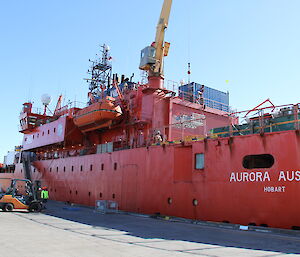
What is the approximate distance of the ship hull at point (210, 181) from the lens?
37.2 ft

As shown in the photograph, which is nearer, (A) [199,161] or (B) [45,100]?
Answer: (A) [199,161]

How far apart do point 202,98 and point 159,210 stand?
9571 mm

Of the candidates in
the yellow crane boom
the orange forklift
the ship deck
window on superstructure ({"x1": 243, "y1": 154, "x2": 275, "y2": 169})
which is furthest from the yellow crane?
the ship deck

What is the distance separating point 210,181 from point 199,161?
48.9 inches

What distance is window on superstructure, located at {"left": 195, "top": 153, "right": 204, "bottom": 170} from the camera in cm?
1432

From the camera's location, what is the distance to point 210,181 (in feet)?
44.5

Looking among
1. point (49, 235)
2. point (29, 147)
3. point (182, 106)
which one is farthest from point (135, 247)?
point (29, 147)

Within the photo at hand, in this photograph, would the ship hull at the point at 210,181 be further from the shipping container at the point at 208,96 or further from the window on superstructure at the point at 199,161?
the shipping container at the point at 208,96

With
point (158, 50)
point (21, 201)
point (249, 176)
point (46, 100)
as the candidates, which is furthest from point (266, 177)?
point (46, 100)

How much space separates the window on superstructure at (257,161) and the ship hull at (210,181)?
43cm

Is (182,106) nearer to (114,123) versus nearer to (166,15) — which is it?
(114,123)

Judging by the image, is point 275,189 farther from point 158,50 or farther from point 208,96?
point 208,96

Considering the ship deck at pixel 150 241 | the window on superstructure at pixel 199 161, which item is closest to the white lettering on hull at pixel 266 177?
the ship deck at pixel 150 241

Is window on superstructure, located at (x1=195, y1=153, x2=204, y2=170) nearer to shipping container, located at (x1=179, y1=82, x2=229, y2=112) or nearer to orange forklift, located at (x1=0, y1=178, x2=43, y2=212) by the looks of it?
shipping container, located at (x1=179, y1=82, x2=229, y2=112)
